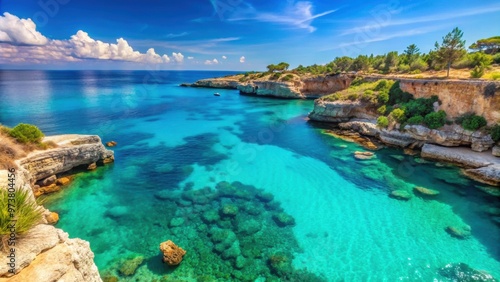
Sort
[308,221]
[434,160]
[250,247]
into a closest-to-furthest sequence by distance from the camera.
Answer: [250,247] < [308,221] < [434,160]

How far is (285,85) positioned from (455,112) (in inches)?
1832

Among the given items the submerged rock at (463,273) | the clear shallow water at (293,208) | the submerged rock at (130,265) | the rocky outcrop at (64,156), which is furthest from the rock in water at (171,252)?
the submerged rock at (463,273)

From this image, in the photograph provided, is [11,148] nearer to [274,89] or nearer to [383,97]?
[383,97]

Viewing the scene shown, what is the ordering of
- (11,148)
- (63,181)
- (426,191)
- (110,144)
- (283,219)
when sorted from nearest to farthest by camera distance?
(283,219) < (11,148) < (426,191) < (63,181) < (110,144)

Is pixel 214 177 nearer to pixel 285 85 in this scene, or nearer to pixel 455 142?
pixel 455 142

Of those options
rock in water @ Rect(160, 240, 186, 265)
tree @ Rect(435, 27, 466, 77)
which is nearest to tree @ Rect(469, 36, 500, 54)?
tree @ Rect(435, 27, 466, 77)

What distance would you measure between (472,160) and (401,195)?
10050mm

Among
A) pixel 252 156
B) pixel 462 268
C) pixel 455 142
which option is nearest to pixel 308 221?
pixel 462 268

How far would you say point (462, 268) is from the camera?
1190cm

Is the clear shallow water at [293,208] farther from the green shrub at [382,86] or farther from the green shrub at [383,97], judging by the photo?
the green shrub at [382,86]

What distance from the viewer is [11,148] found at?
54.6ft

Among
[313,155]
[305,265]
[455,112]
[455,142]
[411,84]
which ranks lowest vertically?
[305,265]

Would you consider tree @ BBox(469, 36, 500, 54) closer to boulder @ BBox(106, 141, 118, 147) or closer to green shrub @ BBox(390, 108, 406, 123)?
green shrub @ BBox(390, 108, 406, 123)

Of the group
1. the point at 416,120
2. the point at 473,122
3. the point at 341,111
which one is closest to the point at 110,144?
the point at 341,111
